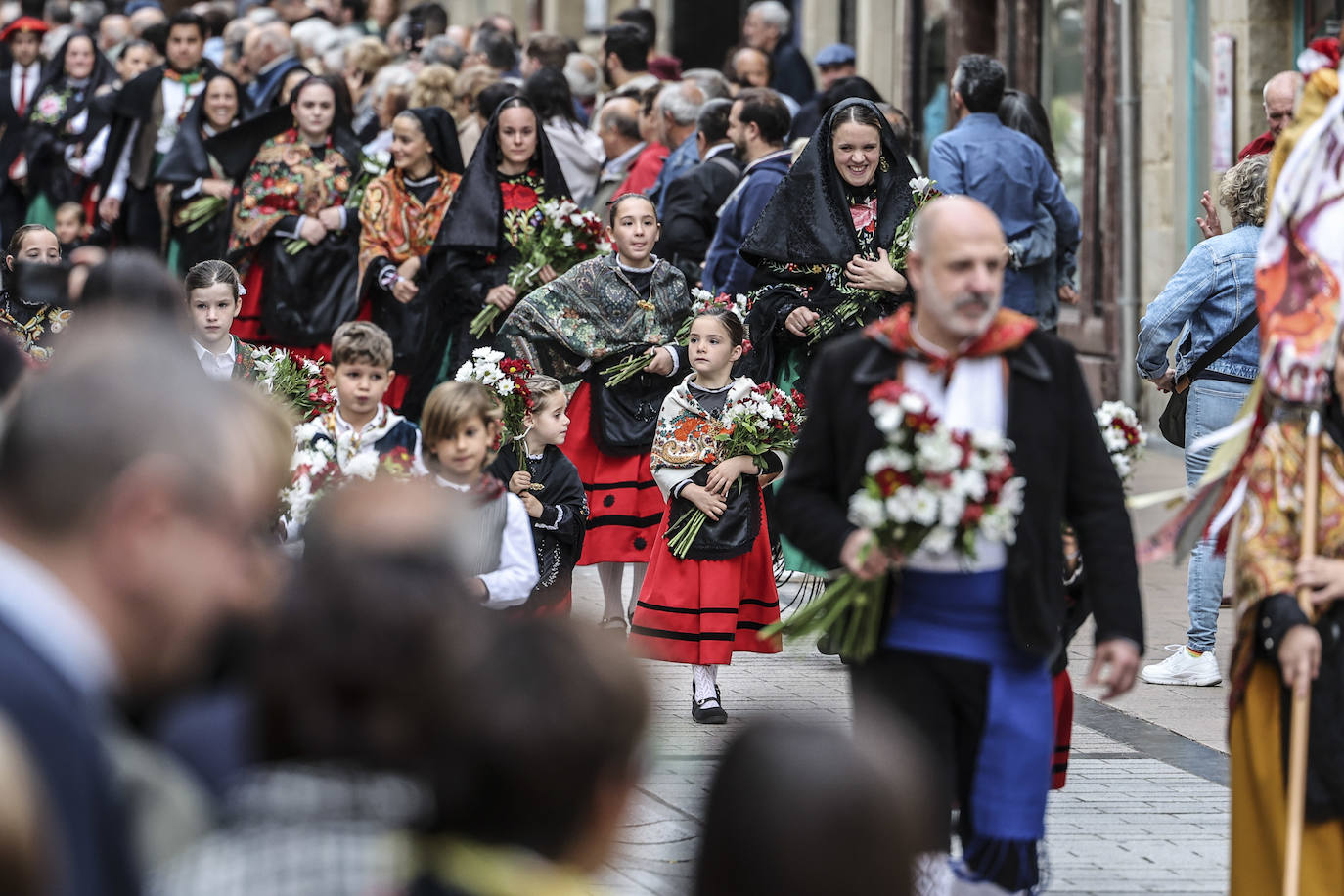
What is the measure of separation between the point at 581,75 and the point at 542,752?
13150 mm

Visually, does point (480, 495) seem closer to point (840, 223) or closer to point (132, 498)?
point (840, 223)

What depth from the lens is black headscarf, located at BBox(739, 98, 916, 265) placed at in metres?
8.38

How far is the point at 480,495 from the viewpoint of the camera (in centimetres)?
601

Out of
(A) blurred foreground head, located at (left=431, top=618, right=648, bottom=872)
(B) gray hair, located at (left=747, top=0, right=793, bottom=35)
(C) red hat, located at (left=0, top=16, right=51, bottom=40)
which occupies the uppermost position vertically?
(C) red hat, located at (left=0, top=16, right=51, bottom=40)

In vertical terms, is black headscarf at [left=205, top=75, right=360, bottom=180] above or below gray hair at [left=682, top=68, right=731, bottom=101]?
below

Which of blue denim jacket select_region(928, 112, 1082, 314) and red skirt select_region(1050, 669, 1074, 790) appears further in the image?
blue denim jacket select_region(928, 112, 1082, 314)

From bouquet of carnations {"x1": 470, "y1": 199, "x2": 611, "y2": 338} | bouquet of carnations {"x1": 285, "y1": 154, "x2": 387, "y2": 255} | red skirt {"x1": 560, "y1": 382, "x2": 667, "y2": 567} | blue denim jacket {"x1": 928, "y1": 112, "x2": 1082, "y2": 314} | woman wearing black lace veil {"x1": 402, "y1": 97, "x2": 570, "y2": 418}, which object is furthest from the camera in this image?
bouquet of carnations {"x1": 285, "y1": 154, "x2": 387, "y2": 255}

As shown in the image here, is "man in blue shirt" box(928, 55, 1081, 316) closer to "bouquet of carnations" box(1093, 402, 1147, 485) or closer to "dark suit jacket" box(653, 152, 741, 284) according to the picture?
"dark suit jacket" box(653, 152, 741, 284)

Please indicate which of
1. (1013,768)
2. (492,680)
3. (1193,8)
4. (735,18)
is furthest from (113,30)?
(492,680)

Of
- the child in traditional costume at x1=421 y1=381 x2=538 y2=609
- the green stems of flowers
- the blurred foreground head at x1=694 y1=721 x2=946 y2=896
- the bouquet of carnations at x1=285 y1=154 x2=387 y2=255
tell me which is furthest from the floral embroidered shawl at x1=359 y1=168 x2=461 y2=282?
the blurred foreground head at x1=694 y1=721 x2=946 y2=896

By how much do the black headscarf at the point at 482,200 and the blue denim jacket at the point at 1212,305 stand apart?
139 inches

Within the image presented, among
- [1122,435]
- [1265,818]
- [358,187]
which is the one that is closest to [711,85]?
[358,187]

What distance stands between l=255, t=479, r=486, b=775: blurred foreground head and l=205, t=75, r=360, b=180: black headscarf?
33.9 ft

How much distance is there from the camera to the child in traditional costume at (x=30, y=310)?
8461mm
